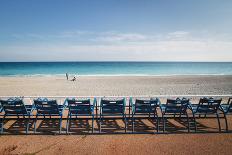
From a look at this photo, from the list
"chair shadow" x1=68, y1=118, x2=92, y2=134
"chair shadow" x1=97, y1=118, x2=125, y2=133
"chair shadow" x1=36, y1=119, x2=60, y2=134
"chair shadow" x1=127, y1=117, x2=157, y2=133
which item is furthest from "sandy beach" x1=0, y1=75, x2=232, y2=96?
"chair shadow" x1=36, y1=119, x2=60, y2=134

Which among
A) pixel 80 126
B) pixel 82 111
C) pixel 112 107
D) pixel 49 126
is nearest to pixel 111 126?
pixel 112 107

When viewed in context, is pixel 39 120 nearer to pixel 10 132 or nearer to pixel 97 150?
pixel 10 132

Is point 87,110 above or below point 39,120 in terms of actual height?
above

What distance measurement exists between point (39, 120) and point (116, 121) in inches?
95.9

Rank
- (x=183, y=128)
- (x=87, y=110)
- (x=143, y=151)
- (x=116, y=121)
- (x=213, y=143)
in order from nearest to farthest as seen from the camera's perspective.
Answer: (x=143, y=151) → (x=213, y=143) → (x=87, y=110) → (x=183, y=128) → (x=116, y=121)

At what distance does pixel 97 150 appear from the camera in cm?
429

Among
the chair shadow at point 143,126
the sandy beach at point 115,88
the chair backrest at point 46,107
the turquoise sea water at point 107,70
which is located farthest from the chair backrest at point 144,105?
the turquoise sea water at point 107,70

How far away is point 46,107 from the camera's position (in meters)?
5.14

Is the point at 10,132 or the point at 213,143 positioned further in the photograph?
the point at 10,132

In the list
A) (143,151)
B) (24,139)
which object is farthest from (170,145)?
(24,139)

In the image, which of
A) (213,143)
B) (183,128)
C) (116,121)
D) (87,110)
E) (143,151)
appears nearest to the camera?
(143,151)

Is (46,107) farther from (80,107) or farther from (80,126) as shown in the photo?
(80,126)

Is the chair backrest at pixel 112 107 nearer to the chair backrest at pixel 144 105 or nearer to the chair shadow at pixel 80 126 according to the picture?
the chair backrest at pixel 144 105

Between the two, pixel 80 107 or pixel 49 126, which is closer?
pixel 80 107
